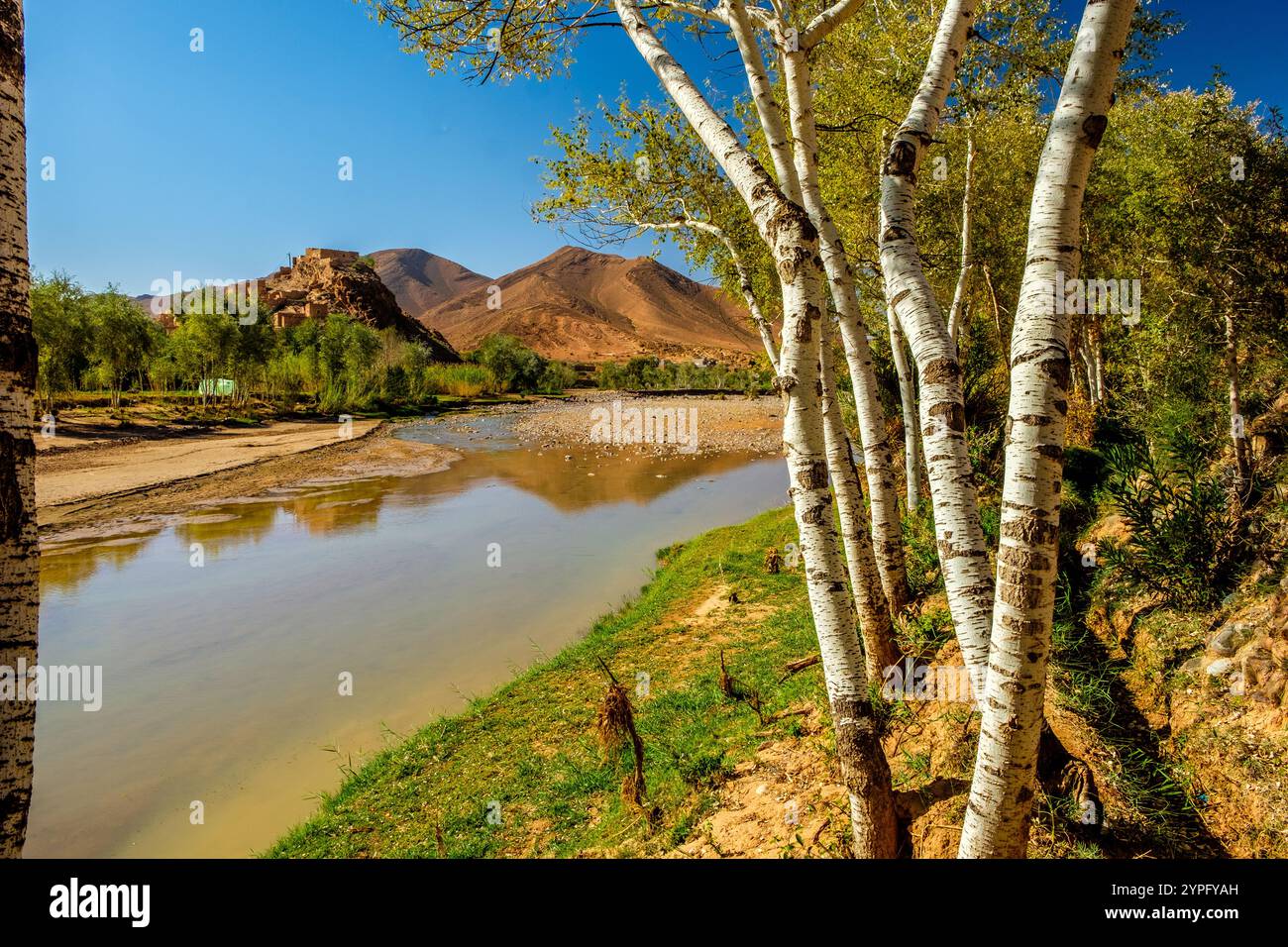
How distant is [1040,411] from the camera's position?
248 cm

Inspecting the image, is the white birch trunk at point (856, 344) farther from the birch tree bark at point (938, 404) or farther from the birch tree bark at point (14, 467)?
Result: the birch tree bark at point (14, 467)

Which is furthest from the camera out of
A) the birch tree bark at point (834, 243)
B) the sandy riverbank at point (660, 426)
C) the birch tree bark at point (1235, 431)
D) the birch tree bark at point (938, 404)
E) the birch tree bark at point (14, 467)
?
the sandy riverbank at point (660, 426)

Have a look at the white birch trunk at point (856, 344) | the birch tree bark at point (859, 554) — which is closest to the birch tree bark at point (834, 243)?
the white birch trunk at point (856, 344)

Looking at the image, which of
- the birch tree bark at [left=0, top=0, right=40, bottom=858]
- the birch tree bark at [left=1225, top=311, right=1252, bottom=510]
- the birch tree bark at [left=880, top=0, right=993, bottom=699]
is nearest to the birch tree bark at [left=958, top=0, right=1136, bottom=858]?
the birch tree bark at [left=880, top=0, right=993, bottom=699]

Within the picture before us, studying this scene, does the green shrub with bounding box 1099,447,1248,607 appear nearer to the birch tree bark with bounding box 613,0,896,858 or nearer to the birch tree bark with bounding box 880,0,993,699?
the birch tree bark with bounding box 880,0,993,699

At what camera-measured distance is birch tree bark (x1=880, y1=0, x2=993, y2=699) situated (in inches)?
126

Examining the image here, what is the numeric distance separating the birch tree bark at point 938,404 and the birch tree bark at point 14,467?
370 centimetres

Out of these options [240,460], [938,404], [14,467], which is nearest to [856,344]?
[938,404]

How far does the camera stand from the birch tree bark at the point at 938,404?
3.21 metres

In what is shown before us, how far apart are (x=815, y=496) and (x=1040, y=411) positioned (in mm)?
1116

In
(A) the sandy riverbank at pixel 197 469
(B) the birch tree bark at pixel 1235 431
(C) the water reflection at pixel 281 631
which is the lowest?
(C) the water reflection at pixel 281 631

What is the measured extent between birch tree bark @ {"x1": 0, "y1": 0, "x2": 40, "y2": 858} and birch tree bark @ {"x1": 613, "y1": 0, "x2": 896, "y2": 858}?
9.92ft

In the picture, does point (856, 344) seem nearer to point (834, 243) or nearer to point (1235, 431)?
point (834, 243)
